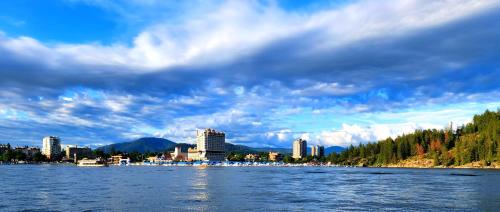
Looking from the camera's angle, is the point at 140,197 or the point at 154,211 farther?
the point at 140,197

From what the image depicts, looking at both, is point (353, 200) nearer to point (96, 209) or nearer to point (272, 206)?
point (272, 206)

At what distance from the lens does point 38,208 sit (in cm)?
6294

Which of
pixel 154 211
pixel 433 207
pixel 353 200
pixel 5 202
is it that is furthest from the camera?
pixel 353 200

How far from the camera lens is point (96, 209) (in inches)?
2451

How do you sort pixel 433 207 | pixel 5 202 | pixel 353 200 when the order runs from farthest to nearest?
1. pixel 353 200
2. pixel 5 202
3. pixel 433 207

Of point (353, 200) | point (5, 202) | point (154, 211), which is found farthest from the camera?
point (353, 200)

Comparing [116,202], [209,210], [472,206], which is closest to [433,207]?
[472,206]

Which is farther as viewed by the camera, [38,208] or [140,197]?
[140,197]

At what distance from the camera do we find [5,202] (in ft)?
231

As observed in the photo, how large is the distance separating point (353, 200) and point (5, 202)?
173ft

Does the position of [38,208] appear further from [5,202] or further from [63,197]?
[63,197]

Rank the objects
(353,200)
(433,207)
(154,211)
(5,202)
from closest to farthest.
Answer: (154,211), (433,207), (5,202), (353,200)

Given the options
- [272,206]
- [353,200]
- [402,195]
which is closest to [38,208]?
[272,206]

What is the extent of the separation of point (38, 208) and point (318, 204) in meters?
38.7
